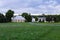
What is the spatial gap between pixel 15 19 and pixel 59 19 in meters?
32.7

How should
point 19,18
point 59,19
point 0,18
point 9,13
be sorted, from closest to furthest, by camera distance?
point 0,18 → point 59,19 → point 9,13 → point 19,18

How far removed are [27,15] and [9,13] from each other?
41.9 ft

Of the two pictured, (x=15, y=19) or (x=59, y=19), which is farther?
(x=15, y=19)

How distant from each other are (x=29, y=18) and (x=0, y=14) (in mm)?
19267

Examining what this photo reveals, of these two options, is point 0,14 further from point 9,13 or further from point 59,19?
point 59,19

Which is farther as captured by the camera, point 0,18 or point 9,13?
point 9,13

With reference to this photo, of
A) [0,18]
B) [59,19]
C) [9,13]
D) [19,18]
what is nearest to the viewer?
[0,18]

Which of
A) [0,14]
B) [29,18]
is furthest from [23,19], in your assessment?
[0,14]

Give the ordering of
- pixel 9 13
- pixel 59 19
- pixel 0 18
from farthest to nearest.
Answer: pixel 9 13
pixel 59 19
pixel 0 18

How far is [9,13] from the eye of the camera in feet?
408

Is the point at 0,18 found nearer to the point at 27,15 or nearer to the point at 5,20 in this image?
the point at 5,20

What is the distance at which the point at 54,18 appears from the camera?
118 meters

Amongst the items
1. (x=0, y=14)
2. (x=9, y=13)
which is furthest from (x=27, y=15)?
(x=0, y=14)

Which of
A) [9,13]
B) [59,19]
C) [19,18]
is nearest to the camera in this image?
[59,19]
